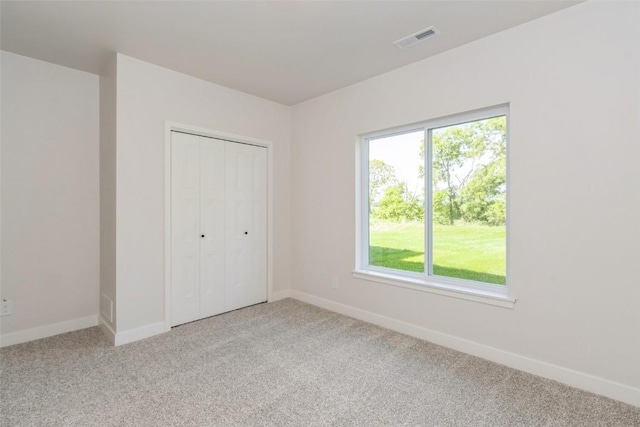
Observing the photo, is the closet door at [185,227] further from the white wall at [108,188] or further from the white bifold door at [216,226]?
the white wall at [108,188]

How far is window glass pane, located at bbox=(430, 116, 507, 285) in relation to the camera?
2.58 m

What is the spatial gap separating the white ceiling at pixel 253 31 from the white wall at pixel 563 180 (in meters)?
0.24

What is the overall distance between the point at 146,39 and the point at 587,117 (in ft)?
10.9

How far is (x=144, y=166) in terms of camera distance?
2922 mm

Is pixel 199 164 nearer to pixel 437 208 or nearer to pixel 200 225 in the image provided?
pixel 200 225

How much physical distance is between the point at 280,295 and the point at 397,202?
6.53 ft

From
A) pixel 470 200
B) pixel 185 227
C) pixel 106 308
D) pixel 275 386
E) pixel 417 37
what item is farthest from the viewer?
pixel 185 227

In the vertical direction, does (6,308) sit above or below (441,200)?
below

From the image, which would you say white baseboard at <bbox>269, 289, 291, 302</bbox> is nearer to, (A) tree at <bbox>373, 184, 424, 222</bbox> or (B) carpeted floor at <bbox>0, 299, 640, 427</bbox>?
Answer: (B) carpeted floor at <bbox>0, 299, 640, 427</bbox>

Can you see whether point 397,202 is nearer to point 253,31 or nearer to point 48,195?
point 253,31

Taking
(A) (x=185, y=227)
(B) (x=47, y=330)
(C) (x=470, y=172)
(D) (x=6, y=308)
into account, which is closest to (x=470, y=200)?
(C) (x=470, y=172)

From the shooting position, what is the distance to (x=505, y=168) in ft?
8.25

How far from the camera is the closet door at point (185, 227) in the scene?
3162 millimetres

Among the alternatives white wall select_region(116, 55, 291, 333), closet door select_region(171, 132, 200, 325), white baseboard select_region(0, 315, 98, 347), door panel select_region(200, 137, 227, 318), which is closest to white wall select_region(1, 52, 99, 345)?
white baseboard select_region(0, 315, 98, 347)
